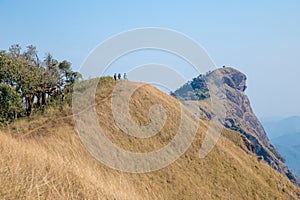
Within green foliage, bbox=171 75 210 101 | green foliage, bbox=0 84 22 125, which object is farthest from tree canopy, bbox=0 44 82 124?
green foliage, bbox=171 75 210 101

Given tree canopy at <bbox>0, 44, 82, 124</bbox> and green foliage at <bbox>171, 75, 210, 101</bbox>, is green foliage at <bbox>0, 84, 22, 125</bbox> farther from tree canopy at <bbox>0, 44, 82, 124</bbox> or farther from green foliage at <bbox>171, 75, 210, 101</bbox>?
green foliage at <bbox>171, 75, 210, 101</bbox>

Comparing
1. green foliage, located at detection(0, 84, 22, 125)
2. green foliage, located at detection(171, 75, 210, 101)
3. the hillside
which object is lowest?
the hillside

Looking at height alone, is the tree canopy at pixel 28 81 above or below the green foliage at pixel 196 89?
below

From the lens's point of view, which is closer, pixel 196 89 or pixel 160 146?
pixel 160 146

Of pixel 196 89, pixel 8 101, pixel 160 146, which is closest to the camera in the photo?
pixel 8 101

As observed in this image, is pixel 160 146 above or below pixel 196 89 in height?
below

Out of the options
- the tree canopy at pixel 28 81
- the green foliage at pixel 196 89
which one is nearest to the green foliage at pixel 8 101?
the tree canopy at pixel 28 81

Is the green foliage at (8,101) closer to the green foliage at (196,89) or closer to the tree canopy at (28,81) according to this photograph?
the tree canopy at (28,81)

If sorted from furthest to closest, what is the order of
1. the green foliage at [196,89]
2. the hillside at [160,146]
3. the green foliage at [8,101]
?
the green foliage at [196,89] < the green foliage at [8,101] < the hillside at [160,146]

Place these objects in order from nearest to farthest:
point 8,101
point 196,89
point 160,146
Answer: point 8,101 → point 160,146 → point 196,89

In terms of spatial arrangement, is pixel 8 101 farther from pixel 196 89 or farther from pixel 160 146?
pixel 196 89

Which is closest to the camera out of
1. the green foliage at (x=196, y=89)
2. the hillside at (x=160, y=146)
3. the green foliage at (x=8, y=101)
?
the hillside at (x=160, y=146)

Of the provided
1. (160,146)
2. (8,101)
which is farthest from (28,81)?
(160,146)

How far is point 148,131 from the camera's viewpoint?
106 feet
